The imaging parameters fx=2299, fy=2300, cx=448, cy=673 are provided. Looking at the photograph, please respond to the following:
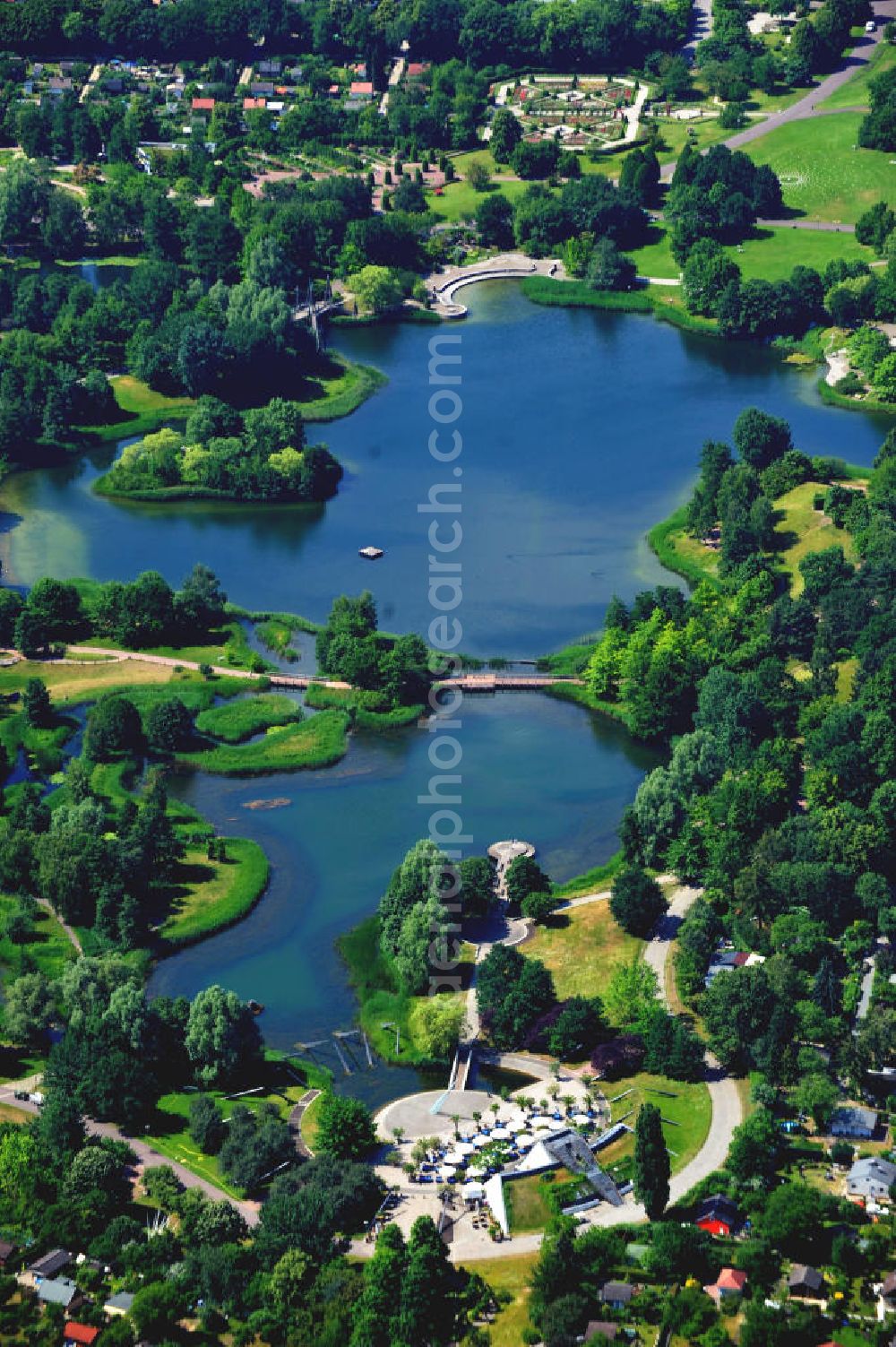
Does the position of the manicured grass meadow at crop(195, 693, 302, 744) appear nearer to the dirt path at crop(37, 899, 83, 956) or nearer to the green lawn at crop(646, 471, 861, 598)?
the dirt path at crop(37, 899, 83, 956)

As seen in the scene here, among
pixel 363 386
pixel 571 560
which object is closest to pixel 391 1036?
pixel 571 560

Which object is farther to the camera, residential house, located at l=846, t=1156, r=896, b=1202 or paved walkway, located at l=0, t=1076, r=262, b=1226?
paved walkway, located at l=0, t=1076, r=262, b=1226

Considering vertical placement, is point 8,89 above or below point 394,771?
above

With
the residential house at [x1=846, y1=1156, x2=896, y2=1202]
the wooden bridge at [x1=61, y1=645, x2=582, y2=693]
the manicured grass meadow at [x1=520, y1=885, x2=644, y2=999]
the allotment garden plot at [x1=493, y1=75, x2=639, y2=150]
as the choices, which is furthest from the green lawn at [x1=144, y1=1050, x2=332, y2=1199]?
the allotment garden plot at [x1=493, y1=75, x2=639, y2=150]

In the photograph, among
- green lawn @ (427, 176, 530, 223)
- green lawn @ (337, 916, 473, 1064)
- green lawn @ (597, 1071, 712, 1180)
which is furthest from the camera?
green lawn @ (427, 176, 530, 223)

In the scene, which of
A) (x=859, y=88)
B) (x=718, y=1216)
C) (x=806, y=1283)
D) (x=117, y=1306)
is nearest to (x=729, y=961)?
(x=718, y=1216)

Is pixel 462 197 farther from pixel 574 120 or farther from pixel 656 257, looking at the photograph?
pixel 656 257

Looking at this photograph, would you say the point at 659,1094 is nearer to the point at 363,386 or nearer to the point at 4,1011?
the point at 4,1011
